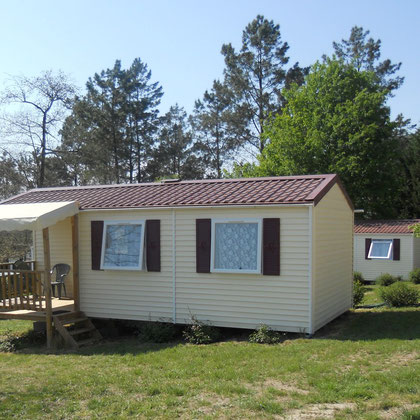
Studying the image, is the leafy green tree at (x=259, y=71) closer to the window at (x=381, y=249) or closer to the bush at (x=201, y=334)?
the window at (x=381, y=249)

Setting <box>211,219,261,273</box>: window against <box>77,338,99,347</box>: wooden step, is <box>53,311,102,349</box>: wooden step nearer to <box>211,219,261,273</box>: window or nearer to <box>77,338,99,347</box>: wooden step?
<box>77,338,99,347</box>: wooden step

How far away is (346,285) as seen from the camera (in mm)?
12430

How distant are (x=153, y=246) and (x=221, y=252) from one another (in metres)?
1.66

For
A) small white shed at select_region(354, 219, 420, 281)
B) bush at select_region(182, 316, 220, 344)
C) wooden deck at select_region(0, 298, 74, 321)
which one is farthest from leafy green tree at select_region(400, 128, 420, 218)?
wooden deck at select_region(0, 298, 74, 321)

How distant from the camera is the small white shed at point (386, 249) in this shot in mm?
22734

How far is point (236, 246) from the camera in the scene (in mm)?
10117

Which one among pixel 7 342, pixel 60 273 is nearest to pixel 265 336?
pixel 60 273

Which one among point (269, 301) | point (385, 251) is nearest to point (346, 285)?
point (269, 301)

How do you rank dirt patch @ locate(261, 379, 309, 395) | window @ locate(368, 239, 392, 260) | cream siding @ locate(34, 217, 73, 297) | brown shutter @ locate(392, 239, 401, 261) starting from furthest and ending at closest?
window @ locate(368, 239, 392, 260)
brown shutter @ locate(392, 239, 401, 261)
cream siding @ locate(34, 217, 73, 297)
dirt patch @ locate(261, 379, 309, 395)

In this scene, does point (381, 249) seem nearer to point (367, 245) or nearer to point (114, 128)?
point (367, 245)

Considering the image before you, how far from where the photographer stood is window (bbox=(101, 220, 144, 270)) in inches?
436

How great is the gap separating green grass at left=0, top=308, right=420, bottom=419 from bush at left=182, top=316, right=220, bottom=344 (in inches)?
13.7

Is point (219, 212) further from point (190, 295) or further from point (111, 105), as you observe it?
point (111, 105)

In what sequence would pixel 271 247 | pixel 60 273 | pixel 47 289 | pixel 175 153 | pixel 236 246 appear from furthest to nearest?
pixel 175 153 < pixel 60 273 < pixel 47 289 < pixel 236 246 < pixel 271 247
